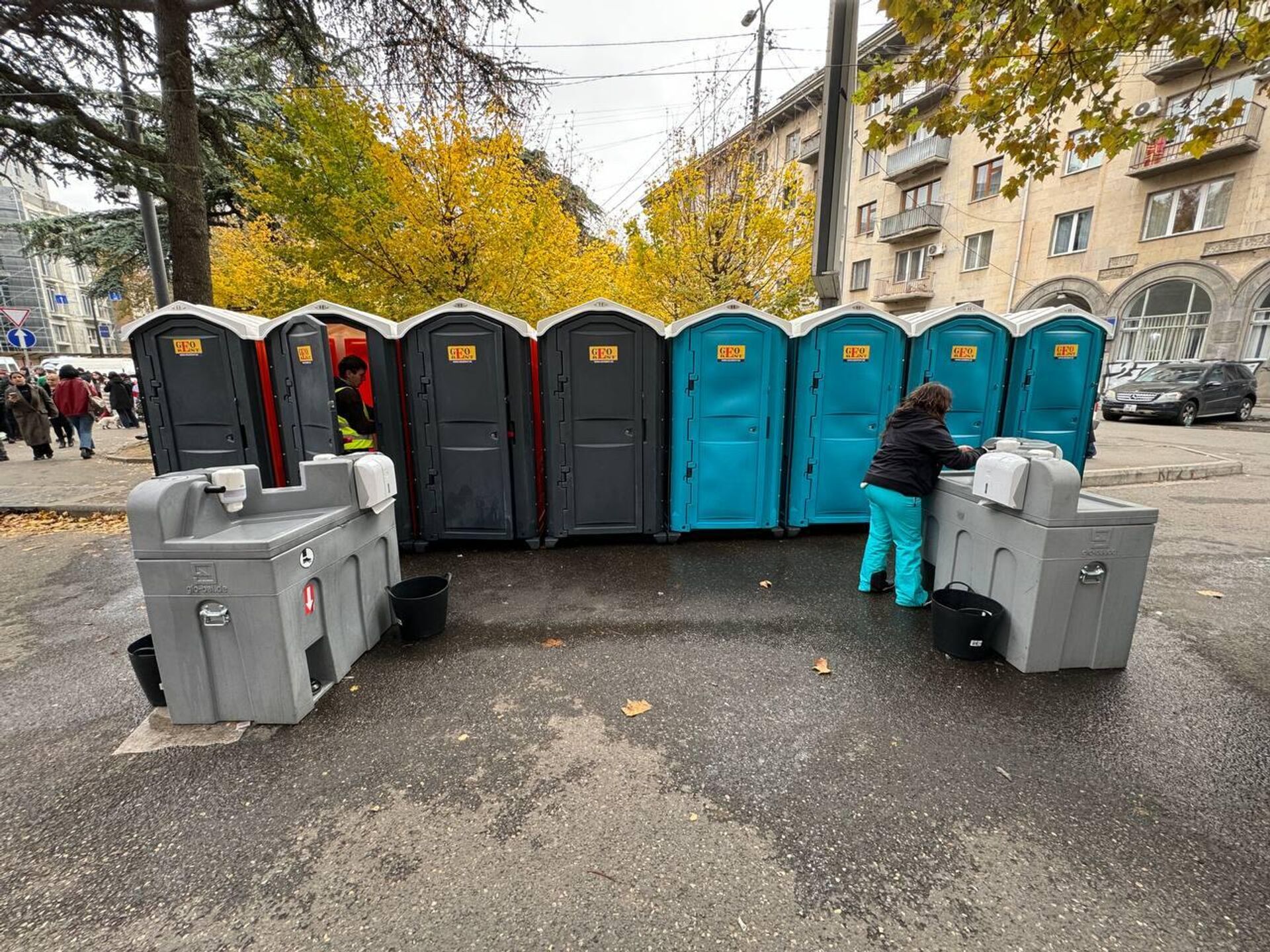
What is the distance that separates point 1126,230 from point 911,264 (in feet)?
28.1

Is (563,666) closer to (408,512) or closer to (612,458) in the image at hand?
(612,458)

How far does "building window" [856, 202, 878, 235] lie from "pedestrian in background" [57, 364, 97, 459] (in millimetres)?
31162

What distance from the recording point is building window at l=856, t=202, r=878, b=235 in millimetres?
28800

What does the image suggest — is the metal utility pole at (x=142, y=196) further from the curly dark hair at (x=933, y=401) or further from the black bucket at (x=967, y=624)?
the black bucket at (x=967, y=624)

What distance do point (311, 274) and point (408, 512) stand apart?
10.1 m

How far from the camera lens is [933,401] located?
149 inches

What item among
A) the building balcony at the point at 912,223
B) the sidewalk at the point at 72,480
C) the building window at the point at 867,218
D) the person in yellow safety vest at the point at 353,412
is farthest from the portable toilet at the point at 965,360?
the building window at the point at 867,218

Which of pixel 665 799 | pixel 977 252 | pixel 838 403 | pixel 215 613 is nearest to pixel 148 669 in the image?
pixel 215 613

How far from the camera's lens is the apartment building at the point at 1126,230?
1767 cm

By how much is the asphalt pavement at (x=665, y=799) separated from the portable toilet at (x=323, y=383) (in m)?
2.03

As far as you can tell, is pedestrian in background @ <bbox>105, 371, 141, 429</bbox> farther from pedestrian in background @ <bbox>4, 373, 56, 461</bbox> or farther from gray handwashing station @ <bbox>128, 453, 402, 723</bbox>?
gray handwashing station @ <bbox>128, 453, 402, 723</bbox>

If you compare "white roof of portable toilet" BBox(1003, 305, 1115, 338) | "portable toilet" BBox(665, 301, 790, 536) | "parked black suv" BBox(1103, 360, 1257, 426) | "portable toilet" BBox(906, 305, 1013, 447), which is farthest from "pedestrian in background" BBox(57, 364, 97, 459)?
"parked black suv" BBox(1103, 360, 1257, 426)

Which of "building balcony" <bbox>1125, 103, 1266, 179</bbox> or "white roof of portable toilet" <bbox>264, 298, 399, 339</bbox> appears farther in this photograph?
"building balcony" <bbox>1125, 103, 1266, 179</bbox>

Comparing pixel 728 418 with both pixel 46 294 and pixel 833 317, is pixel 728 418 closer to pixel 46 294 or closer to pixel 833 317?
pixel 833 317
